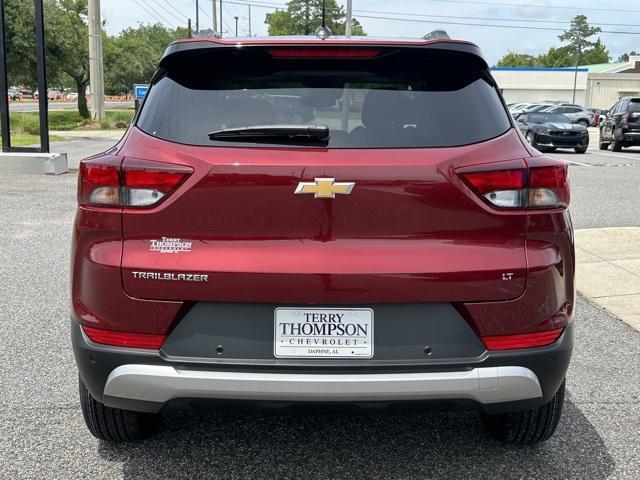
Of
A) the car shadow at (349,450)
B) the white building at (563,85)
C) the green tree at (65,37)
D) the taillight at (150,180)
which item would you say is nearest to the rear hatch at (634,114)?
the car shadow at (349,450)

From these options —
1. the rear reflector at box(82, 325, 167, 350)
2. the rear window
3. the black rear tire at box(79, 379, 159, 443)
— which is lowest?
the black rear tire at box(79, 379, 159, 443)

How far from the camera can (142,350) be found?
2.57m

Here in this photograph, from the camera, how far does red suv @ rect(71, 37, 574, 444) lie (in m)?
2.51

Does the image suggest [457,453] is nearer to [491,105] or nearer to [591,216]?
[491,105]

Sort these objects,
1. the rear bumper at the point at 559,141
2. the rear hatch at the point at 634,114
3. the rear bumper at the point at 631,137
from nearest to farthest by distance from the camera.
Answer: the rear bumper at the point at 559,141
the rear hatch at the point at 634,114
the rear bumper at the point at 631,137

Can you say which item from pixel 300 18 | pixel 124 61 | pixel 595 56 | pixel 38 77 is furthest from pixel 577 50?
pixel 38 77

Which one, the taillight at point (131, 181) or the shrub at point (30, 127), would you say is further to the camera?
the shrub at point (30, 127)

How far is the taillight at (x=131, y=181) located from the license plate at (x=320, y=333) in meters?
0.60

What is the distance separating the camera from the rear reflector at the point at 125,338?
2.56 meters

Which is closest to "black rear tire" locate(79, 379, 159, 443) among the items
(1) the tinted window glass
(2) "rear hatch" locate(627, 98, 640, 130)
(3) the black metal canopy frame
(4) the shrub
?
(3) the black metal canopy frame

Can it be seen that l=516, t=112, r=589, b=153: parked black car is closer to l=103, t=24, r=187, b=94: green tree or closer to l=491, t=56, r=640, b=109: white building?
l=103, t=24, r=187, b=94: green tree

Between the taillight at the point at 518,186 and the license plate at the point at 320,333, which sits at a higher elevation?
the taillight at the point at 518,186

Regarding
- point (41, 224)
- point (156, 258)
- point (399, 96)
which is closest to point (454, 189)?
point (399, 96)

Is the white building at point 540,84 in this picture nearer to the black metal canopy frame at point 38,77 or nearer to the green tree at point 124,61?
the green tree at point 124,61
